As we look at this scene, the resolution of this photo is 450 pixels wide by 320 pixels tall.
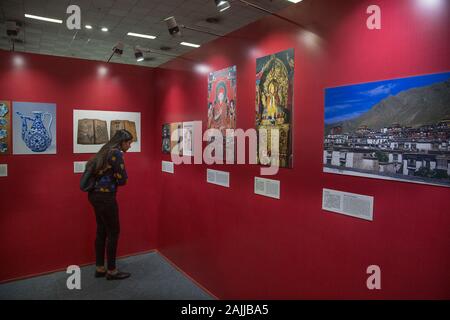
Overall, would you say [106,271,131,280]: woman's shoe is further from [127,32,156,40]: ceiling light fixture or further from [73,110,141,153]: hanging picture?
[127,32,156,40]: ceiling light fixture

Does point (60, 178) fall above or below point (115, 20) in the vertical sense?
below

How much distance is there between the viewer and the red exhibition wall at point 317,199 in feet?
6.02

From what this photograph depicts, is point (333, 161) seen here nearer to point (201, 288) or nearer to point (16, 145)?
point (201, 288)

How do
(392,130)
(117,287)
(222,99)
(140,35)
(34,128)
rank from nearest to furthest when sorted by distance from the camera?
(392,130)
(222,99)
(117,287)
(34,128)
(140,35)

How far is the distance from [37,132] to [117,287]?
2.46 meters

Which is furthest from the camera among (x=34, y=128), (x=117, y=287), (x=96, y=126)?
(x=96, y=126)

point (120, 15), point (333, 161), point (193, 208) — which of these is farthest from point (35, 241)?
point (120, 15)

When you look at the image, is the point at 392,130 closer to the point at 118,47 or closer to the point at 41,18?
the point at 118,47

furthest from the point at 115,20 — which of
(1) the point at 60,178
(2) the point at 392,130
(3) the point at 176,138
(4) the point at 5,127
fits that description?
(2) the point at 392,130

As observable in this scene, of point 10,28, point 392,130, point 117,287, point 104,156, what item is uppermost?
point 10,28

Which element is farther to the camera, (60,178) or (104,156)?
(60,178)

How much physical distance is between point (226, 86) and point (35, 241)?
3563 millimetres

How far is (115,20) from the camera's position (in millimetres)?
6805

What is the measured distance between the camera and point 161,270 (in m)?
4.64
